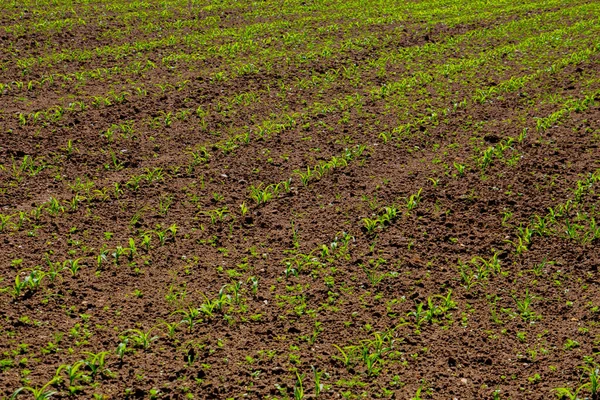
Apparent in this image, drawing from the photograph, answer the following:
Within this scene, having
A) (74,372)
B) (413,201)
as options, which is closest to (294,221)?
(413,201)

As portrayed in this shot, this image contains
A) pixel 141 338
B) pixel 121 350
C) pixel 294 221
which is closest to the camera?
pixel 121 350

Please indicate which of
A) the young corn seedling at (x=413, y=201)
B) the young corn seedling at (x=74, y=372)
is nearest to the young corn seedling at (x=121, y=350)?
the young corn seedling at (x=74, y=372)

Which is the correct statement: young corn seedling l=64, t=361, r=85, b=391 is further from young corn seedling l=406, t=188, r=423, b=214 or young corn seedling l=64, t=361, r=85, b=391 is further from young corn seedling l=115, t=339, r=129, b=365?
young corn seedling l=406, t=188, r=423, b=214

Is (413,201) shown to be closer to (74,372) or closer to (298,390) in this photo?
(298,390)

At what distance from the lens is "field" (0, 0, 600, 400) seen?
4.01 metres

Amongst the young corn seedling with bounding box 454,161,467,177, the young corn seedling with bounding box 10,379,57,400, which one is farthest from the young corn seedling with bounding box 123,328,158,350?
the young corn seedling with bounding box 454,161,467,177

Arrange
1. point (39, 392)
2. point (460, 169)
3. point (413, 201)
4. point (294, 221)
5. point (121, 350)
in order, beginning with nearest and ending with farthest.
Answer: point (39, 392)
point (121, 350)
point (294, 221)
point (413, 201)
point (460, 169)

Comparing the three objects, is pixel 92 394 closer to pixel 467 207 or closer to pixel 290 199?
pixel 290 199

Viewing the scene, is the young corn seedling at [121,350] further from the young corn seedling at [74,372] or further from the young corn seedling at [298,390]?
the young corn seedling at [298,390]

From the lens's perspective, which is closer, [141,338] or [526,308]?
[141,338]

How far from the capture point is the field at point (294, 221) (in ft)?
13.1

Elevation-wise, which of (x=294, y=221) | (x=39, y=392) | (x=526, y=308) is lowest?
(x=526, y=308)

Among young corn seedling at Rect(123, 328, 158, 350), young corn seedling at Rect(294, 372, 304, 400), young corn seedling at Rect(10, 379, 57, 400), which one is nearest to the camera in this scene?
young corn seedling at Rect(10, 379, 57, 400)

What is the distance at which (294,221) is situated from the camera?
5547 mm
